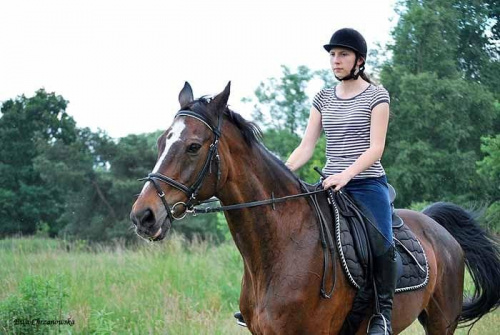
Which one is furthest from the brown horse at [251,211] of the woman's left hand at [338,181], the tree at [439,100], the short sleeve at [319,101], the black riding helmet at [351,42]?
the tree at [439,100]

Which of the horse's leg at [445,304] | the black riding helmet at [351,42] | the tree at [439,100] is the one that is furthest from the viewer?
the tree at [439,100]

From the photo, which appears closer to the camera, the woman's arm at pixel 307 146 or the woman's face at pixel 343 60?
the woman's face at pixel 343 60

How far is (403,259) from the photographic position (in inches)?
207

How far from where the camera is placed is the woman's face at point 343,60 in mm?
4770

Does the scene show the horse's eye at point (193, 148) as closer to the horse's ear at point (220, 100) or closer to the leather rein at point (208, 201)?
the leather rein at point (208, 201)

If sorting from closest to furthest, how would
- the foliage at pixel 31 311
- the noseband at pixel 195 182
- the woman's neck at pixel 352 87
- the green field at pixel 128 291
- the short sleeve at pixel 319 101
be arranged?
1. the noseband at pixel 195 182
2. the woman's neck at pixel 352 87
3. the short sleeve at pixel 319 101
4. the foliage at pixel 31 311
5. the green field at pixel 128 291

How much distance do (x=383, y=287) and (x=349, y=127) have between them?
1240 millimetres

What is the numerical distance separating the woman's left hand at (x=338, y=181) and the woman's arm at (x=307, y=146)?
0.45m

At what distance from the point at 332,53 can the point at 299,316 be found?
204 cm

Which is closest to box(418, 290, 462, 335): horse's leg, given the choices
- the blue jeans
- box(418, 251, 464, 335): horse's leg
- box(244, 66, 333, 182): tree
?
box(418, 251, 464, 335): horse's leg

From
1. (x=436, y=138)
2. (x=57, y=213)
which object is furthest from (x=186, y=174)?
(x=57, y=213)

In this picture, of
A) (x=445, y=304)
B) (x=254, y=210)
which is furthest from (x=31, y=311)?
(x=445, y=304)

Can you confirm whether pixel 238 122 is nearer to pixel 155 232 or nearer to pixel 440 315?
pixel 155 232

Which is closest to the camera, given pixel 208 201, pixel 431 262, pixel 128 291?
pixel 208 201
